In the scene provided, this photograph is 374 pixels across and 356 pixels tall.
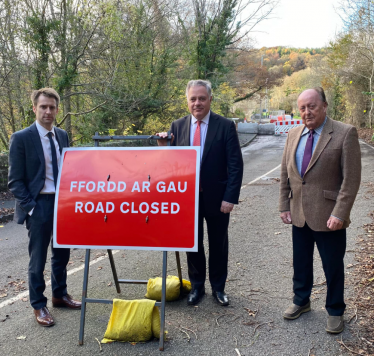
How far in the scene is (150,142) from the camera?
15.4 metres

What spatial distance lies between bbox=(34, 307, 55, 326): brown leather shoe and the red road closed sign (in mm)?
724

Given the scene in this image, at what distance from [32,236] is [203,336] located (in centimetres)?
178

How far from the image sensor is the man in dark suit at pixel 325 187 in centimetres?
318

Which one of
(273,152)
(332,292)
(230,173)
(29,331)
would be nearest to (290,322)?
(332,292)

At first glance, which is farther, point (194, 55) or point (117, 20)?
point (194, 55)

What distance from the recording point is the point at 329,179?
329cm

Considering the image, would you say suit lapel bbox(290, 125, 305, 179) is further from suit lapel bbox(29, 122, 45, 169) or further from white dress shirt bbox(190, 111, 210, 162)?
suit lapel bbox(29, 122, 45, 169)

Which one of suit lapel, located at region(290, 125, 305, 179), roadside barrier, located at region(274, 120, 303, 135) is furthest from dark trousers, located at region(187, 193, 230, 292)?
roadside barrier, located at region(274, 120, 303, 135)

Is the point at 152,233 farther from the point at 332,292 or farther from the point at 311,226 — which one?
the point at 332,292

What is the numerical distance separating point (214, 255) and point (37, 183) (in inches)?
72.0

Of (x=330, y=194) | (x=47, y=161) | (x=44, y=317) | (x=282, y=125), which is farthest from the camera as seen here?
(x=282, y=125)

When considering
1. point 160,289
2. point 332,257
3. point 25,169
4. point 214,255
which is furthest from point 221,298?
point 25,169

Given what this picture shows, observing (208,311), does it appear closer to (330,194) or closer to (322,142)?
(330,194)

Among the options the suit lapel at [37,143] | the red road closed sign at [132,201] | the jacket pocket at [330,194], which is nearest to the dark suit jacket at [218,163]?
the red road closed sign at [132,201]
